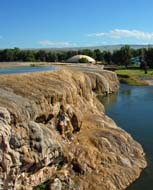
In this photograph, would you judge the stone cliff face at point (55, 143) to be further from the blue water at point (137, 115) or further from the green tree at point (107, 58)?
the green tree at point (107, 58)

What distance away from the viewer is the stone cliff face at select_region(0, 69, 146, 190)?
915 inches

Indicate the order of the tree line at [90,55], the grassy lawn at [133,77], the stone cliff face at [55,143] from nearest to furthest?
1. the stone cliff face at [55,143]
2. the grassy lawn at [133,77]
3. the tree line at [90,55]

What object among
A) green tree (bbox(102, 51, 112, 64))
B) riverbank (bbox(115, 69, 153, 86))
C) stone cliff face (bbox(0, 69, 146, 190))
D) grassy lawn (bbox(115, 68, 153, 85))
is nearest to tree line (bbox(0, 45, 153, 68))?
green tree (bbox(102, 51, 112, 64))

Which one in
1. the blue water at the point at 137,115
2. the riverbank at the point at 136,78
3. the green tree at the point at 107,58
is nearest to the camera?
the blue water at the point at 137,115

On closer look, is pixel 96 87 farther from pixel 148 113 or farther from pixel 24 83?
pixel 24 83

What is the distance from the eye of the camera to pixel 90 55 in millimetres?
149250

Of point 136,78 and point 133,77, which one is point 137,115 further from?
point 133,77

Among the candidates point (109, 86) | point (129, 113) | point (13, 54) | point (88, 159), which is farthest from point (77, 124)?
point (13, 54)

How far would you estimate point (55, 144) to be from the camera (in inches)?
1026

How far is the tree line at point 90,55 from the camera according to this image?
128 meters

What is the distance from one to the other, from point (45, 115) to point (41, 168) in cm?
381

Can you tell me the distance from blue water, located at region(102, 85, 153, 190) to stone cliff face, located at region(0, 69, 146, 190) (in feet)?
2.97

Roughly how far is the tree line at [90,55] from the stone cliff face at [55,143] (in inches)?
3643

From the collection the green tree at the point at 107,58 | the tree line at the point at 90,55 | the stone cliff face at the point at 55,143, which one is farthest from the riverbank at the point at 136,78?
the stone cliff face at the point at 55,143
